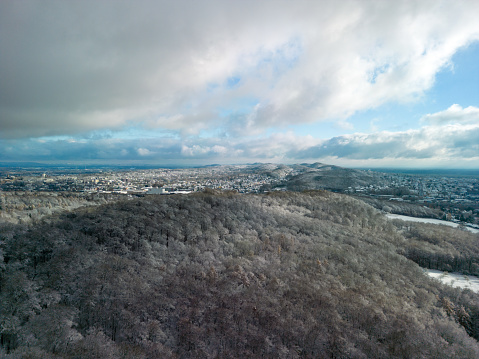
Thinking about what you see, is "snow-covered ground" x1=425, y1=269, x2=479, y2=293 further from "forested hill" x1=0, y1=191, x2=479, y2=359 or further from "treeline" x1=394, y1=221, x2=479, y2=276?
"forested hill" x1=0, y1=191, x2=479, y2=359

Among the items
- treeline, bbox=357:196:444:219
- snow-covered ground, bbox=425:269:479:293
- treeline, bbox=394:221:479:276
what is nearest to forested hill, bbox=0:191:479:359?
snow-covered ground, bbox=425:269:479:293

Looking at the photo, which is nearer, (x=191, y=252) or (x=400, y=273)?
(x=191, y=252)

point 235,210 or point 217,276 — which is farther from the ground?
point 235,210

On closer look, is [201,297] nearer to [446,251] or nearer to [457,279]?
[457,279]

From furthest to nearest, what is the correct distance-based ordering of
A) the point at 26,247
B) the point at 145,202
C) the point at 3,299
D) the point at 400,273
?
the point at 145,202 < the point at 400,273 < the point at 26,247 < the point at 3,299

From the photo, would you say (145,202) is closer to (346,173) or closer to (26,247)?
(26,247)

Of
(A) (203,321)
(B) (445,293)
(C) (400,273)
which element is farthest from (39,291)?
(B) (445,293)
